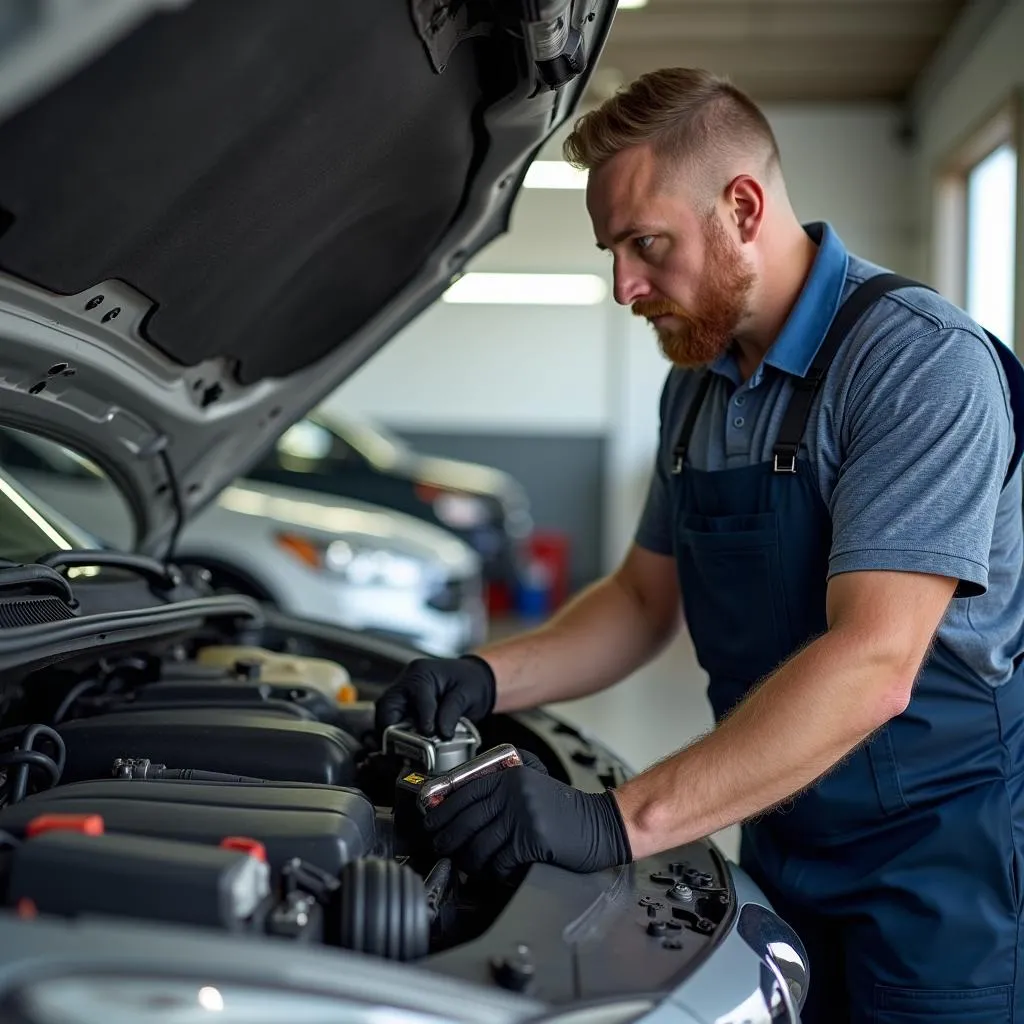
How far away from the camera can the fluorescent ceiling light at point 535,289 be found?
28.8ft

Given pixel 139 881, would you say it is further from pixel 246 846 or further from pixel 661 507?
pixel 661 507

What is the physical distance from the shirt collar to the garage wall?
6926 mm

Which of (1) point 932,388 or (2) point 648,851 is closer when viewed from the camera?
(2) point 648,851

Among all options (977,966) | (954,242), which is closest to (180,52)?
(977,966)

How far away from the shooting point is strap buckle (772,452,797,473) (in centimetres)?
149

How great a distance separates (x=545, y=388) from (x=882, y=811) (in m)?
7.56

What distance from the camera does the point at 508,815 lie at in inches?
47.9

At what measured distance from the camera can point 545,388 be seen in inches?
350

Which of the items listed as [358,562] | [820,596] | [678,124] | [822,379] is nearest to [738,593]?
[820,596]

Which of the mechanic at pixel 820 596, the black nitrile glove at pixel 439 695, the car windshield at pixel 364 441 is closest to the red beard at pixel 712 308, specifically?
the mechanic at pixel 820 596

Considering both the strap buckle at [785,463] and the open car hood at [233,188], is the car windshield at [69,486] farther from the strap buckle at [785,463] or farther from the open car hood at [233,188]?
the strap buckle at [785,463]

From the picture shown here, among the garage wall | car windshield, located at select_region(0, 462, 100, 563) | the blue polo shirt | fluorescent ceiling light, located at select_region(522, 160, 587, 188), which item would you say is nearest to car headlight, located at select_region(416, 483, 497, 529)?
the garage wall

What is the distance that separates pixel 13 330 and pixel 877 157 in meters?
7.84

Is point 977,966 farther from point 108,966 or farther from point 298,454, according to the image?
point 298,454
